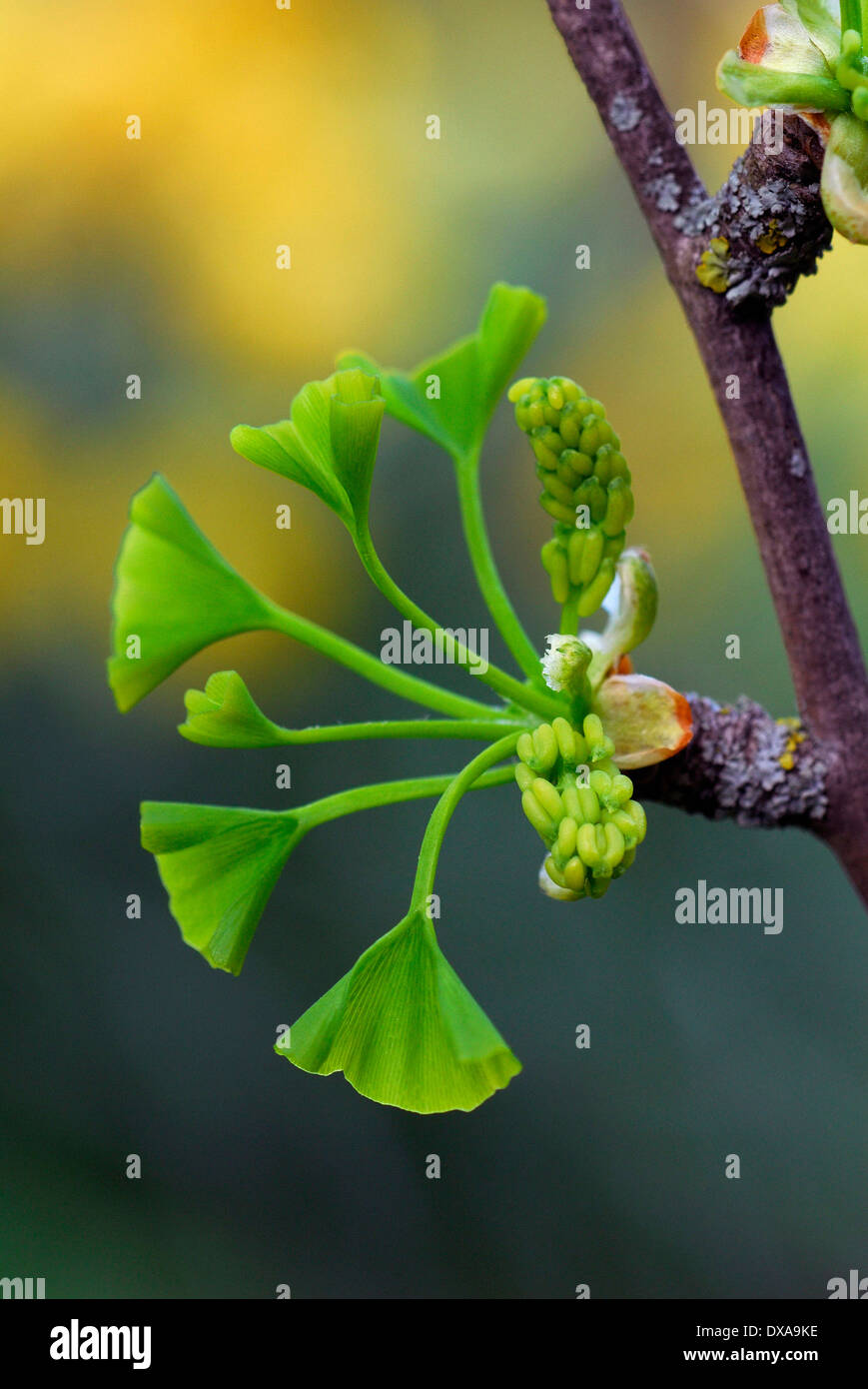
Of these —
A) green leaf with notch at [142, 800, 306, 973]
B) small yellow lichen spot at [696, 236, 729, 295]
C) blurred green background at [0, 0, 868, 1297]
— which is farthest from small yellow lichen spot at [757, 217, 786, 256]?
blurred green background at [0, 0, 868, 1297]

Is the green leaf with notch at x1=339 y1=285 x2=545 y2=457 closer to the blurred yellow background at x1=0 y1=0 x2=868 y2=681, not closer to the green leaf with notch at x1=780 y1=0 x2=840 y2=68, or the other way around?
the green leaf with notch at x1=780 y1=0 x2=840 y2=68

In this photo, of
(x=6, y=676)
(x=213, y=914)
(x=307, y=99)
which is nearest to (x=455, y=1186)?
(x=6, y=676)

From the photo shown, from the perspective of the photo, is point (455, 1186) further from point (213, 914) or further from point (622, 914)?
point (213, 914)

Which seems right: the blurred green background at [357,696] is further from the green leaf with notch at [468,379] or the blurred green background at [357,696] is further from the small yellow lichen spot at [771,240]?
the small yellow lichen spot at [771,240]

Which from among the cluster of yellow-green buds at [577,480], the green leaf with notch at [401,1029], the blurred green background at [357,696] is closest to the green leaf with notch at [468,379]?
the cluster of yellow-green buds at [577,480]

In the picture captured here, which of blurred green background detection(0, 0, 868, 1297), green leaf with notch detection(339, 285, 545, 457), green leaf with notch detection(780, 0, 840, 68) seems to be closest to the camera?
green leaf with notch detection(780, 0, 840, 68)
